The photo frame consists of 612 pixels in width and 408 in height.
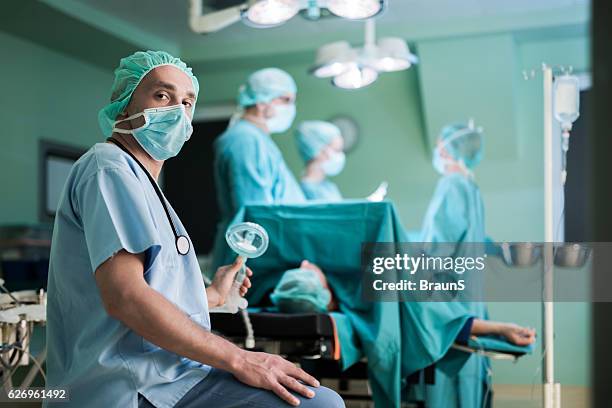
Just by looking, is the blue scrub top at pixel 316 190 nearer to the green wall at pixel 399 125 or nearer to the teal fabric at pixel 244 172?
the green wall at pixel 399 125

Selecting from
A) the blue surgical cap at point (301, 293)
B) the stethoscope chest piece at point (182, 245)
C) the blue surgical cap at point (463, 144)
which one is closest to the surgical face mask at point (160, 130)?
the stethoscope chest piece at point (182, 245)

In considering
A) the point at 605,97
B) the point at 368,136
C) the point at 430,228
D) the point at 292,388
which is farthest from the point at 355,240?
the point at 368,136

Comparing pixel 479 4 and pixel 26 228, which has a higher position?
pixel 479 4

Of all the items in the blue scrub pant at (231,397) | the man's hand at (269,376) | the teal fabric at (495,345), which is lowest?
the blue scrub pant at (231,397)

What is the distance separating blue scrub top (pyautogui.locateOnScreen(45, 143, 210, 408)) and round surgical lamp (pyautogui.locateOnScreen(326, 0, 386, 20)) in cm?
197

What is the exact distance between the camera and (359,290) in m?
3.11

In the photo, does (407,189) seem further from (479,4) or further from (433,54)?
(479,4)

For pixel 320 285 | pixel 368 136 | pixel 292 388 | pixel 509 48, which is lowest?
pixel 292 388

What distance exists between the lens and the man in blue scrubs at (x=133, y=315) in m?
1.41

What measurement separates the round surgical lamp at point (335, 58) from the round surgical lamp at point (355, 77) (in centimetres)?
4

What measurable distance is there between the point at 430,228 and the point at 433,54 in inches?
86.6

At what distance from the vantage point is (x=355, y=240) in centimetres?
310

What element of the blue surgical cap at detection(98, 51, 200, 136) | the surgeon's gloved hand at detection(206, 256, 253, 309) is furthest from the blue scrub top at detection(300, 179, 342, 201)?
the blue surgical cap at detection(98, 51, 200, 136)

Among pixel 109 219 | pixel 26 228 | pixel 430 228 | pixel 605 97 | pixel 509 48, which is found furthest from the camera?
pixel 509 48
